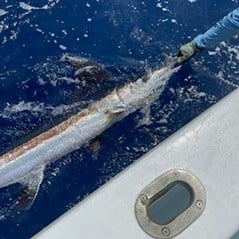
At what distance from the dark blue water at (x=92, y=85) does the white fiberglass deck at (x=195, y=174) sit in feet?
3.98

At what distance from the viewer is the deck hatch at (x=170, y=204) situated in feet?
4.32

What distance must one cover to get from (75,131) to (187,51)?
0.69 metres

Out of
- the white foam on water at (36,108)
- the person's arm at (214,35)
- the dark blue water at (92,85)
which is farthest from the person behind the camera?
the white foam on water at (36,108)

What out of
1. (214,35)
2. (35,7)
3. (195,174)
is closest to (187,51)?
(214,35)

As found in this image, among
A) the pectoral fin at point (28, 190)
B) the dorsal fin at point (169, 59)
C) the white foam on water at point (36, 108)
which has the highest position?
the white foam on water at point (36, 108)

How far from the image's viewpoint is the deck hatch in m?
1.32

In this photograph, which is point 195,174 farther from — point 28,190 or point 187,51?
point 187,51

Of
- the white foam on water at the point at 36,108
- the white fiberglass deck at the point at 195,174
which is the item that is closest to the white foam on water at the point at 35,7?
the white foam on water at the point at 36,108

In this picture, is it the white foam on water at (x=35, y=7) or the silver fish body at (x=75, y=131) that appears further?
the white foam on water at (x=35, y=7)

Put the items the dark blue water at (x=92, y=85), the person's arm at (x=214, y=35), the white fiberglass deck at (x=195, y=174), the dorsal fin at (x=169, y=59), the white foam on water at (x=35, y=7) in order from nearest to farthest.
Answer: the white fiberglass deck at (x=195, y=174)
the person's arm at (x=214, y=35)
the dark blue water at (x=92, y=85)
the dorsal fin at (x=169, y=59)
the white foam on water at (x=35, y=7)

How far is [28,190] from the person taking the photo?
2.52m

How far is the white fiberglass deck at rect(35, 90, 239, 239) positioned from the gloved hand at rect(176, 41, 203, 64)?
1242 mm

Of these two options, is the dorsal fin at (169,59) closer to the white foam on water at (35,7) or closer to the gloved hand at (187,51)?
the gloved hand at (187,51)

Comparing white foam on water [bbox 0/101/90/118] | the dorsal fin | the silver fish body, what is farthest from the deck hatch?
the dorsal fin
